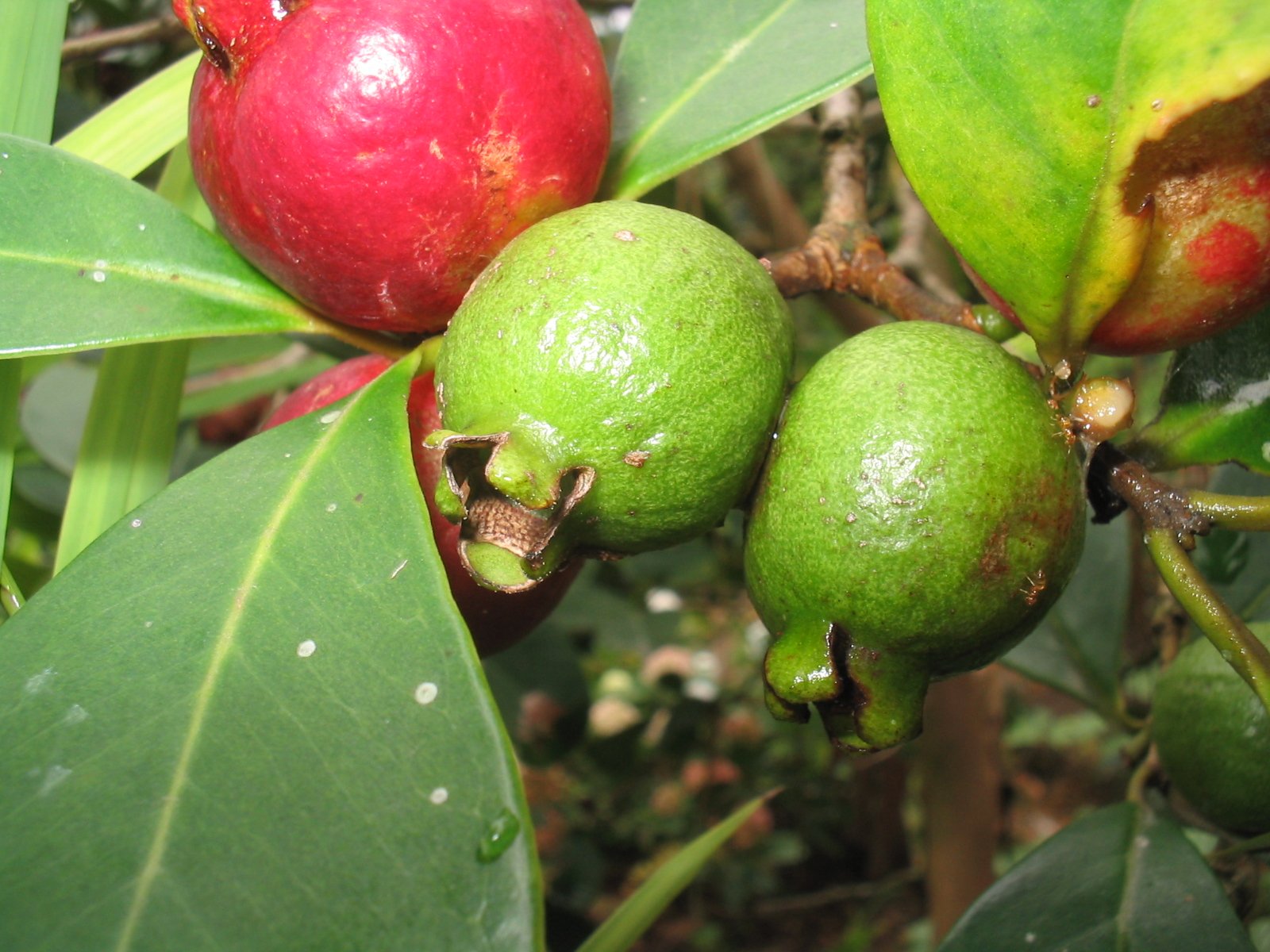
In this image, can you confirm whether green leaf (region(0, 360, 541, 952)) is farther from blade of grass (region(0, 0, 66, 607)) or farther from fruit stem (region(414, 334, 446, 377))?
blade of grass (region(0, 0, 66, 607))

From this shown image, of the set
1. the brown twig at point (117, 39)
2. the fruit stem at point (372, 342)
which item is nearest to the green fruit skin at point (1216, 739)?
the fruit stem at point (372, 342)

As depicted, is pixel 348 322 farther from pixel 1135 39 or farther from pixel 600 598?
pixel 600 598

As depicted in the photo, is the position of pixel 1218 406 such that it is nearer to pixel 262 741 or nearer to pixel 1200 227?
pixel 1200 227

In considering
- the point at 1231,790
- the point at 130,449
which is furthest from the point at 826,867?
the point at 130,449

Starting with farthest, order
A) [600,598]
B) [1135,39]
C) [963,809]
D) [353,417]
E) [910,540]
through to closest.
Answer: [600,598] < [963,809] < [353,417] < [910,540] < [1135,39]

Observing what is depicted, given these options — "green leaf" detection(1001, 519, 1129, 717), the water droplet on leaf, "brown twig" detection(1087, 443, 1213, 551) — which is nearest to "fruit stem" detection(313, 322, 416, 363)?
the water droplet on leaf

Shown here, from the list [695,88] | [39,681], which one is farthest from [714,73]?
[39,681]
